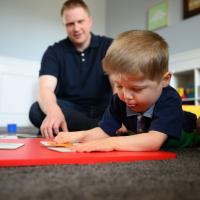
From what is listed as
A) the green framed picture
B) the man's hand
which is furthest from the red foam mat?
the green framed picture

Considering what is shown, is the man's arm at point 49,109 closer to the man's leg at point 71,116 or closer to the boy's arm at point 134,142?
the man's leg at point 71,116

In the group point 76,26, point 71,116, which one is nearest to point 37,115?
point 71,116

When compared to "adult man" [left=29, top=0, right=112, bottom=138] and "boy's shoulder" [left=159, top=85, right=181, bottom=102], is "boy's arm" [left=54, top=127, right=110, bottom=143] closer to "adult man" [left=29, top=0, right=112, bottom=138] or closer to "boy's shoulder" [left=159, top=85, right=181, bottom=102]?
"boy's shoulder" [left=159, top=85, right=181, bottom=102]

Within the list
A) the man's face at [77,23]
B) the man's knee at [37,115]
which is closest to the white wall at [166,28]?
the man's face at [77,23]

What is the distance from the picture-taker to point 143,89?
0.71 meters

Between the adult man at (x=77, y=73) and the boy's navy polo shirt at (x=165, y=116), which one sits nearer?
the boy's navy polo shirt at (x=165, y=116)

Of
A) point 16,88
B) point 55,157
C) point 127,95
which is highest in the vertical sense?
point 16,88

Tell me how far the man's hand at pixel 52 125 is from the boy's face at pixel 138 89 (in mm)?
421

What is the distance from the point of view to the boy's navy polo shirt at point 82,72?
152cm

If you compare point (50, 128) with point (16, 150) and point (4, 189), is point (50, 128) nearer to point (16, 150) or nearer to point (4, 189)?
point (16, 150)

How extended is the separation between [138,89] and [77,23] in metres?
0.86

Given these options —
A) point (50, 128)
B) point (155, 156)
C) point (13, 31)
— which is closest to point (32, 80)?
point (13, 31)

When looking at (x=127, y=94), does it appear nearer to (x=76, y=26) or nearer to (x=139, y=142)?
(x=139, y=142)

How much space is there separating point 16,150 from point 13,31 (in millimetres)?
2139
